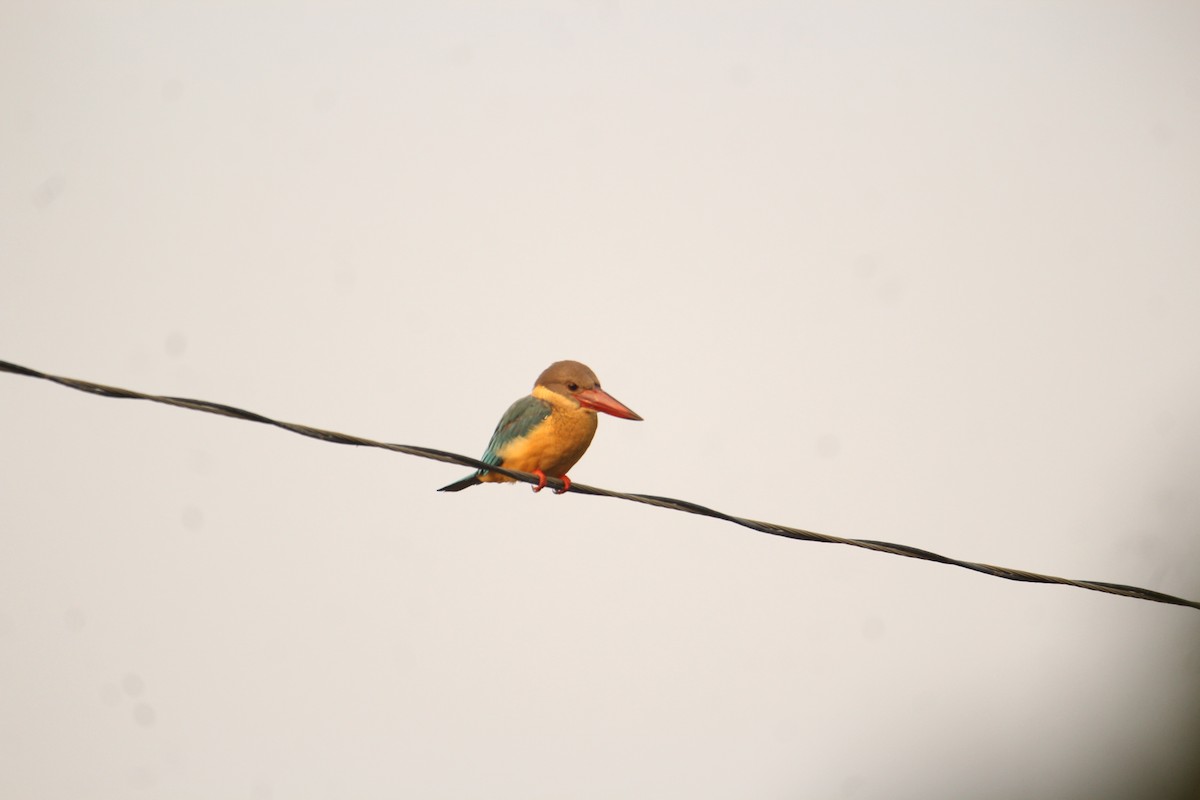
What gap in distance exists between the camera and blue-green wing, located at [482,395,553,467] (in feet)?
19.7

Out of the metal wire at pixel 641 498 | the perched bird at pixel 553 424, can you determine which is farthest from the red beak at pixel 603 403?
the metal wire at pixel 641 498

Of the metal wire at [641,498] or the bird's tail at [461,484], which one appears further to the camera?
the bird's tail at [461,484]

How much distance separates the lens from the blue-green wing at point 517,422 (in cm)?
600

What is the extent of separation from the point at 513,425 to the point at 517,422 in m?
0.03

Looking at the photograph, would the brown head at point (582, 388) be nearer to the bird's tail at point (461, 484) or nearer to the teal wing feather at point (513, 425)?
the teal wing feather at point (513, 425)

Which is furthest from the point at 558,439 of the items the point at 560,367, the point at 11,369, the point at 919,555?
the point at 11,369

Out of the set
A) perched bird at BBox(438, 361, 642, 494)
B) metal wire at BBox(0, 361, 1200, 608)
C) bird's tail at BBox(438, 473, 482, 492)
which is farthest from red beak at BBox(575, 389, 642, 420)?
metal wire at BBox(0, 361, 1200, 608)

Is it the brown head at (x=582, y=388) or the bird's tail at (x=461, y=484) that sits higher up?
the brown head at (x=582, y=388)

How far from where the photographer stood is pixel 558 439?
5914 mm

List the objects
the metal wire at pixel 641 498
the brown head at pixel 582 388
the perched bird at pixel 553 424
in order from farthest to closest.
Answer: the brown head at pixel 582 388, the perched bird at pixel 553 424, the metal wire at pixel 641 498

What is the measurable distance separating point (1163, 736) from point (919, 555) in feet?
55.6

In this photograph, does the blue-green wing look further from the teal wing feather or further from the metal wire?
the metal wire

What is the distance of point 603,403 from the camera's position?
238 inches

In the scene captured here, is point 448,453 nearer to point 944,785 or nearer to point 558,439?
point 558,439
